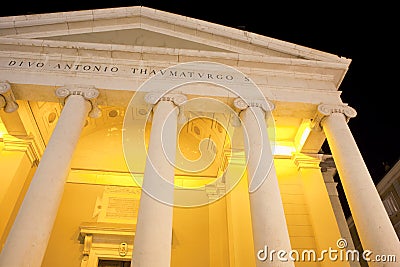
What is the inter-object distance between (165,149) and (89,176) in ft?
24.0

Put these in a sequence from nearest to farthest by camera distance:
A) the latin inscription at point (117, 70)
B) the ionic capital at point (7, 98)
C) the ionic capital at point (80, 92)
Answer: the ionic capital at point (7, 98)
the ionic capital at point (80, 92)
the latin inscription at point (117, 70)

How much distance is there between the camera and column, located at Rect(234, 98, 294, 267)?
7.64 metres

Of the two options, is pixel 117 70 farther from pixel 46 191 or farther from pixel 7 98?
pixel 46 191

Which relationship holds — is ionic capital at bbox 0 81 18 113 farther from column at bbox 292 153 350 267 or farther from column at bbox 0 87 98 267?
column at bbox 292 153 350 267

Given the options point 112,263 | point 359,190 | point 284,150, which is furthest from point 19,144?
point 359,190

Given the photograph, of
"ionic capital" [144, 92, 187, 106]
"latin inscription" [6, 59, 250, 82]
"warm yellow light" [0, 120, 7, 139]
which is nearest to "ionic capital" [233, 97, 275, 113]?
"latin inscription" [6, 59, 250, 82]

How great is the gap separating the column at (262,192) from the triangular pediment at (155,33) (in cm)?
259

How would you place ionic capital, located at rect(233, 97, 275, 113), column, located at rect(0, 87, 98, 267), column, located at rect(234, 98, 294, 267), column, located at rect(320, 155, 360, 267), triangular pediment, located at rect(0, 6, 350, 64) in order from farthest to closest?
column, located at rect(320, 155, 360, 267), triangular pediment, located at rect(0, 6, 350, 64), ionic capital, located at rect(233, 97, 275, 113), column, located at rect(234, 98, 294, 267), column, located at rect(0, 87, 98, 267)

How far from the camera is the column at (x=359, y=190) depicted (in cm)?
789

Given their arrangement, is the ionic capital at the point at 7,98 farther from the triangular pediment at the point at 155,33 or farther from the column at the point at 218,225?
the column at the point at 218,225

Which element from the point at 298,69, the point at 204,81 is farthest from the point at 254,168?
the point at 298,69

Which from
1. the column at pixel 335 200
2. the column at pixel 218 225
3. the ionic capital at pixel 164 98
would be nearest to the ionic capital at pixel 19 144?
the ionic capital at pixel 164 98

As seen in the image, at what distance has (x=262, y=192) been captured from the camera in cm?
866

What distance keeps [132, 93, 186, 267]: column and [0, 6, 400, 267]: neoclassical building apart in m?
0.04
